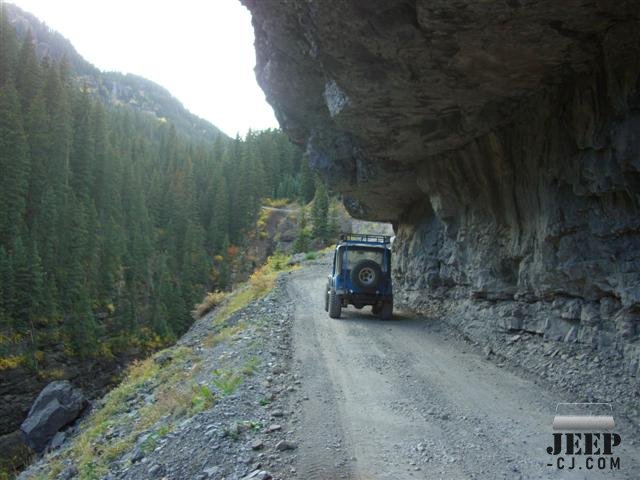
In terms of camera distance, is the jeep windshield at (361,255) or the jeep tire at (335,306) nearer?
the jeep tire at (335,306)

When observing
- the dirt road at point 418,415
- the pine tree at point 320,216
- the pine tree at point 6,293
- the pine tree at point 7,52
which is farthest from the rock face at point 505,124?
the pine tree at point 7,52

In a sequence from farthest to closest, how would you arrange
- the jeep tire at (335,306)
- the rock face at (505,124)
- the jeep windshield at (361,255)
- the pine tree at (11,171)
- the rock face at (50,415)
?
1. the pine tree at (11,171)
2. the rock face at (50,415)
3. the jeep windshield at (361,255)
4. the jeep tire at (335,306)
5. the rock face at (505,124)

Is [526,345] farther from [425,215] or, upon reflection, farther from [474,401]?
[425,215]

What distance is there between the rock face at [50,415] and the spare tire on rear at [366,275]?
21311 millimetres

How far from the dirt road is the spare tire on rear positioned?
4.05 meters

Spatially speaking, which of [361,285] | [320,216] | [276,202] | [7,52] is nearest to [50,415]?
[361,285]

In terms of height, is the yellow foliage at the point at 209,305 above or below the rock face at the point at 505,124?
below

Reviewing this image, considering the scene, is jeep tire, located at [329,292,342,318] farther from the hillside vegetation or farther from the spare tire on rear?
the hillside vegetation

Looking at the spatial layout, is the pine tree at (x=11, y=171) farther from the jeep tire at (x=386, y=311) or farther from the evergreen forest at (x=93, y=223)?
the jeep tire at (x=386, y=311)

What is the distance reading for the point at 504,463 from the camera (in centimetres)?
532

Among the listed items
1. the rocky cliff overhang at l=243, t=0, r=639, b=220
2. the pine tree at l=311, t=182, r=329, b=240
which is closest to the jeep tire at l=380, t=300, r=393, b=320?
the rocky cliff overhang at l=243, t=0, r=639, b=220

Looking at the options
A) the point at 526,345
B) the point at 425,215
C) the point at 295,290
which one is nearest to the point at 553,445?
the point at 526,345

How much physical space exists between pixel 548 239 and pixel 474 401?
144 inches

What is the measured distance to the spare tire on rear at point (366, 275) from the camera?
16.3 metres
